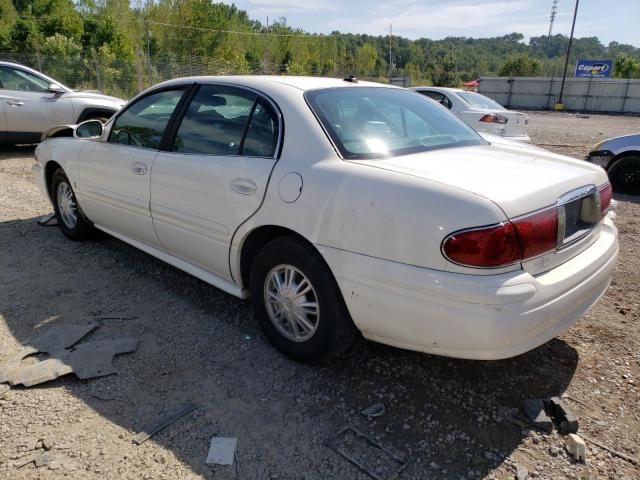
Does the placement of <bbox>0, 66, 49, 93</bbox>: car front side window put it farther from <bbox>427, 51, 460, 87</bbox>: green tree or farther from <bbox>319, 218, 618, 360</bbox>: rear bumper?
<bbox>427, 51, 460, 87</bbox>: green tree

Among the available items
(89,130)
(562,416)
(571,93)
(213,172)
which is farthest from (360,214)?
(571,93)

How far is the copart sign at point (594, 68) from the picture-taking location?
47.0 m

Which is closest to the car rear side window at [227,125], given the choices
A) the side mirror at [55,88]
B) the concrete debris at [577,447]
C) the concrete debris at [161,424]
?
the concrete debris at [161,424]

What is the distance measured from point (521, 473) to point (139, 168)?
10.2 ft

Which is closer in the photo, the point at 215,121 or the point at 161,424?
the point at 161,424

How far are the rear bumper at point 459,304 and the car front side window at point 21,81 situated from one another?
344 inches

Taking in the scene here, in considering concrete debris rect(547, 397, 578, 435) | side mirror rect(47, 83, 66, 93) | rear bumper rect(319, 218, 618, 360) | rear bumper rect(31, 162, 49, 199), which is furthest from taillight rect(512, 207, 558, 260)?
side mirror rect(47, 83, 66, 93)

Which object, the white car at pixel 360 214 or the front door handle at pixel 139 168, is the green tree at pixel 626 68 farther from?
the front door handle at pixel 139 168

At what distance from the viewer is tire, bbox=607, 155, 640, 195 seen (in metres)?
7.35

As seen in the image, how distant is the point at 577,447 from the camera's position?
2320 millimetres

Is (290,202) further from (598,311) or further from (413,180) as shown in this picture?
(598,311)

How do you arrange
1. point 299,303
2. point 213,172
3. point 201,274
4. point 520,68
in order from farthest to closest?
point 520,68 → point 201,274 → point 213,172 → point 299,303

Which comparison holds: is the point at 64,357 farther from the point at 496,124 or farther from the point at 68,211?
the point at 496,124

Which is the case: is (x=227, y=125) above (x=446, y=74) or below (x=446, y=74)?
below
